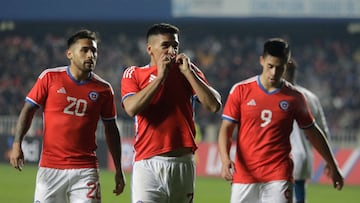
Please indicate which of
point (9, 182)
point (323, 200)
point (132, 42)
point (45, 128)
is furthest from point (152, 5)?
point (45, 128)

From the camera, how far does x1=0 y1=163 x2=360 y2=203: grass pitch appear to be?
15766 millimetres

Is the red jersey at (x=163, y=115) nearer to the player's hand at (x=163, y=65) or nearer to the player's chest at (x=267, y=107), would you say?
the player's hand at (x=163, y=65)

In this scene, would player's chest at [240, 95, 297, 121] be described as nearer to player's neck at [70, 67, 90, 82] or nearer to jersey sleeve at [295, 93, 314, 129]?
jersey sleeve at [295, 93, 314, 129]

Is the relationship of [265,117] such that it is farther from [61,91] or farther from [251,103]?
[61,91]

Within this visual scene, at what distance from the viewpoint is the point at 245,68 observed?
29.9 meters

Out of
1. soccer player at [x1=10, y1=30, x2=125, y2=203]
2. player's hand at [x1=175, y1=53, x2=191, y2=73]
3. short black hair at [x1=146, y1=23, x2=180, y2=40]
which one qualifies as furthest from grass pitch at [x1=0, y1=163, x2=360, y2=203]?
player's hand at [x1=175, y1=53, x2=191, y2=73]

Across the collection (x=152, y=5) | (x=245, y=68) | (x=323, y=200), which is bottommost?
(x=323, y=200)

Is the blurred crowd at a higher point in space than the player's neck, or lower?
higher

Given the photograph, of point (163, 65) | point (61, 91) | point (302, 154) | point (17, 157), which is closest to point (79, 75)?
point (61, 91)

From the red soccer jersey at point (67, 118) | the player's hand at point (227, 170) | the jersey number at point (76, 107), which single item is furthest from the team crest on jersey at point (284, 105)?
the jersey number at point (76, 107)

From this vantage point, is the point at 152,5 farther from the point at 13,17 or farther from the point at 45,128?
the point at 45,128

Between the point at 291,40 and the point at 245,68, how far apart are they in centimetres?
232

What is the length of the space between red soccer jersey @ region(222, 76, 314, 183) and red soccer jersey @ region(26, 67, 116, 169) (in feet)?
3.76

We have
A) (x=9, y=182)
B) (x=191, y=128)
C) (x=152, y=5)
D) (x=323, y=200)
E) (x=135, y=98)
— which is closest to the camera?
(x=135, y=98)
